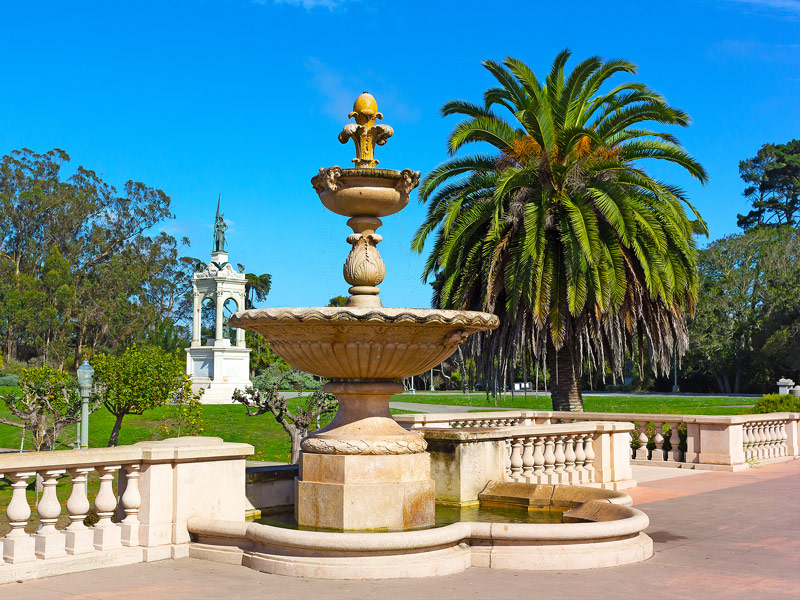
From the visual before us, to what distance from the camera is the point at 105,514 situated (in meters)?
6.80

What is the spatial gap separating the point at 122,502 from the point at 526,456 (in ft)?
19.5

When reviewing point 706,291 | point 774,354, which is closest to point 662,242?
point 774,354

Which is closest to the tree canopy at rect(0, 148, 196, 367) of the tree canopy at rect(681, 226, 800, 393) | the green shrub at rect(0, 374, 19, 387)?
the green shrub at rect(0, 374, 19, 387)

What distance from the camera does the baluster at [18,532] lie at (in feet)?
20.3

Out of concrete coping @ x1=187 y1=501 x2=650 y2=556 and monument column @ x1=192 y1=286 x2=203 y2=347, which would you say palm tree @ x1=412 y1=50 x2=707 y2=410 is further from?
monument column @ x1=192 y1=286 x2=203 y2=347

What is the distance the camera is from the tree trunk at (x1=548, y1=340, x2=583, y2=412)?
18.9 metres

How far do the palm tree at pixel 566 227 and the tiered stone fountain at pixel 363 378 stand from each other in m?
9.53

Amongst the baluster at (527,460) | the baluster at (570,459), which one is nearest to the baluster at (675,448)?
the baluster at (570,459)

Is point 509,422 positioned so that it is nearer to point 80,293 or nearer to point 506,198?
point 506,198

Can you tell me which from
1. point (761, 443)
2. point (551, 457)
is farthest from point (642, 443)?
point (551, 457)

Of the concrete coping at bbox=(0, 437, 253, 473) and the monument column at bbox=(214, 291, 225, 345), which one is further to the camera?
the monument column at bbox=(214, 291, 225, 345)

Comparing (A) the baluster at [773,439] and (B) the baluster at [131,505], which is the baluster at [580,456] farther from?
(B) the baluster at [131,505]

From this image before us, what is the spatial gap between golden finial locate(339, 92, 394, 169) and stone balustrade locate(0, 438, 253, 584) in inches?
129

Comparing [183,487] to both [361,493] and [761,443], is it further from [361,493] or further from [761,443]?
[761,443]
